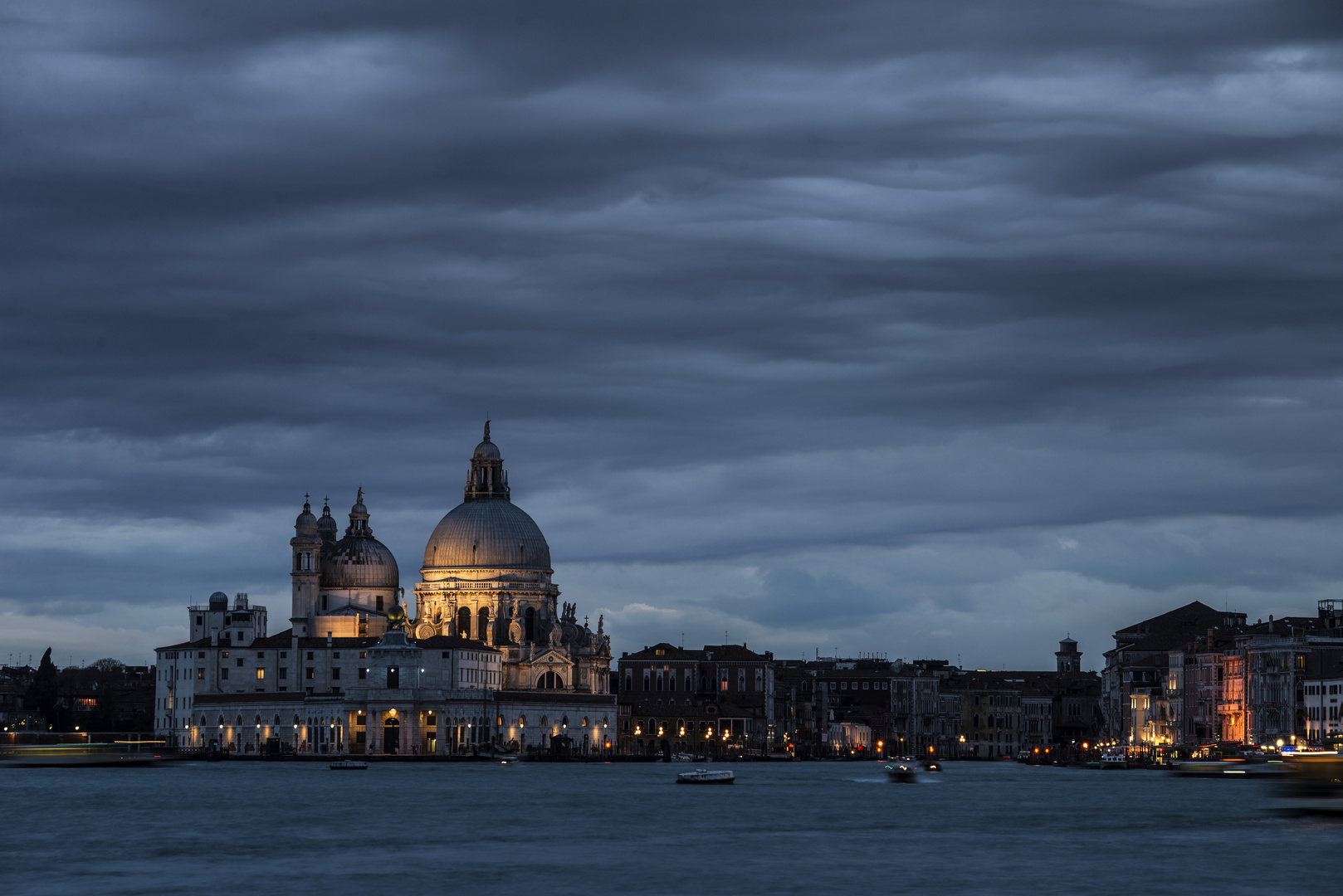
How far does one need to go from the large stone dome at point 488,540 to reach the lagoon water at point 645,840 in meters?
55.6

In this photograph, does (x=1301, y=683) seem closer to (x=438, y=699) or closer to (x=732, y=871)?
(x=438, y=699)

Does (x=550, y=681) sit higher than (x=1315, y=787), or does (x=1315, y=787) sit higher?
(x=550, y=681)

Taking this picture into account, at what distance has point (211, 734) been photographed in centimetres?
13812

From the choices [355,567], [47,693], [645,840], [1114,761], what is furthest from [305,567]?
[645,840]

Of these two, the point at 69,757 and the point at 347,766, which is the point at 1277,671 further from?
the point at 69,757

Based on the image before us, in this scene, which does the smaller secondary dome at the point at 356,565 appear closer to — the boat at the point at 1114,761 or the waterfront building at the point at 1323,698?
the boat at the point at 1114,761

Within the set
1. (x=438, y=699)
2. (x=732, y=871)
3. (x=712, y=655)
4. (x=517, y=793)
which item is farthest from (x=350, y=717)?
(x=732, y=871)

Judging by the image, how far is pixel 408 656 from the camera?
13362 cm

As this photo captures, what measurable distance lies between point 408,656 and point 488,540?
17.2 m

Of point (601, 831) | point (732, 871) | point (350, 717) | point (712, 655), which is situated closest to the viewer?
point (732, 871)

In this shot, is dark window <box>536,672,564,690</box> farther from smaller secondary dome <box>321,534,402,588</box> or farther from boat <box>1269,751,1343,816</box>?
boat <box>1269,751,1343,816</box>

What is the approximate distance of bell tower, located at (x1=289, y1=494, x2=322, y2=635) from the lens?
146m

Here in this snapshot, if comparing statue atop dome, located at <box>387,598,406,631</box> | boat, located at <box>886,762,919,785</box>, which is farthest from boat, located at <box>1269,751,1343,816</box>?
statue atop dome, located at <box>387,598,406,631</box>

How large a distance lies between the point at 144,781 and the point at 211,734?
44582 mm
